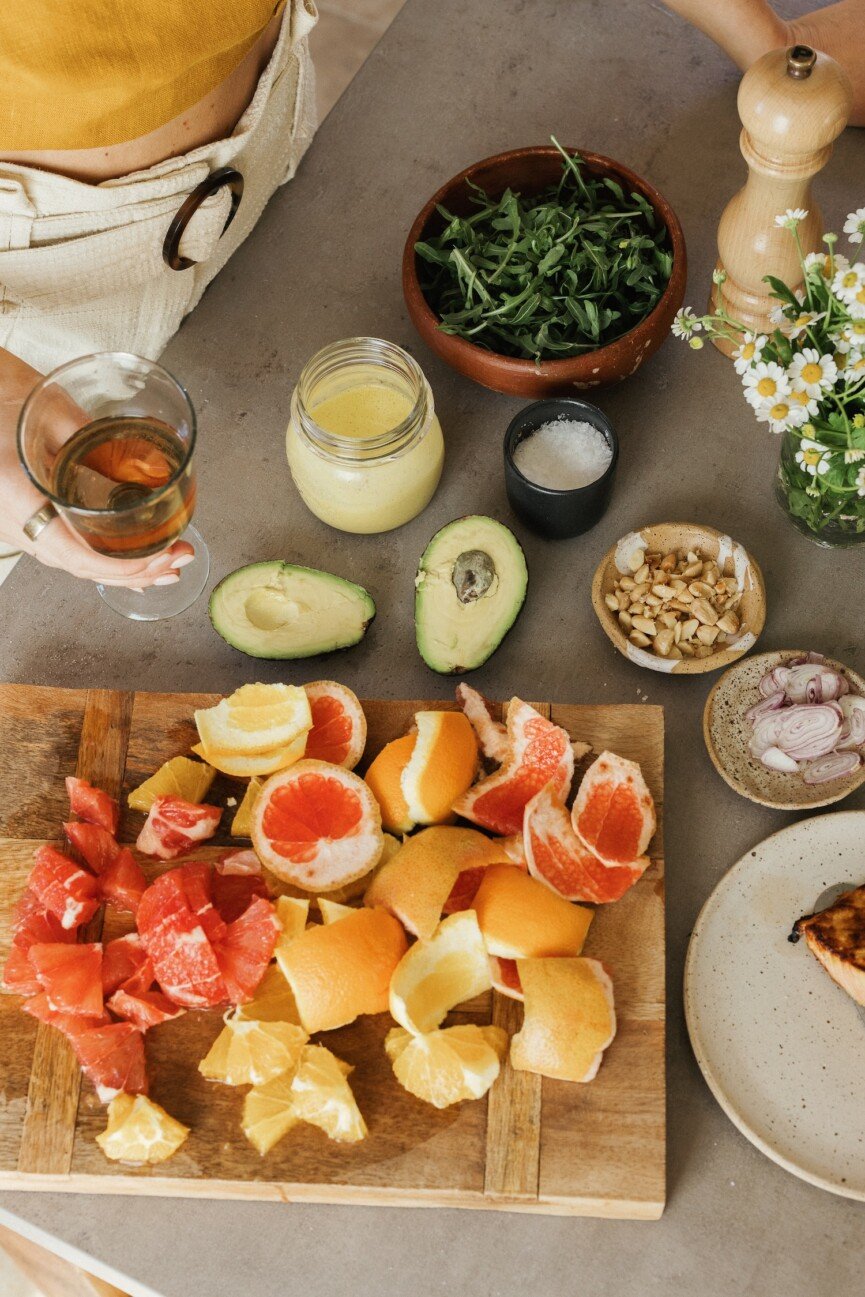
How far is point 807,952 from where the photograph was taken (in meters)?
1.27

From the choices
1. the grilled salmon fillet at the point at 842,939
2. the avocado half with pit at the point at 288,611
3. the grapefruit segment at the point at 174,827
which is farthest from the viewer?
the avocado half with pit at the point at 288,611

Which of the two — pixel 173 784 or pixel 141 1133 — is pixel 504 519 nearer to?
pixel 173 784

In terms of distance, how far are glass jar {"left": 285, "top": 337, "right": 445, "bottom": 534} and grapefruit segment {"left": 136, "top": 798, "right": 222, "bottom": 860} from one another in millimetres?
413

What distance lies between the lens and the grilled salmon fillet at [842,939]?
1182mm

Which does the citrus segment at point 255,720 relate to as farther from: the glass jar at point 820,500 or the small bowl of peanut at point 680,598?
the glass jar at point 820,500

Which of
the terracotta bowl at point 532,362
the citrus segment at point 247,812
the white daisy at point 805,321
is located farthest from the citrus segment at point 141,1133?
the white daisy at point 805,321

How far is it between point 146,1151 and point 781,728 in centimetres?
81

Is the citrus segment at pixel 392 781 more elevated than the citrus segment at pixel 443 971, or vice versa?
the citrus segment at pixel 392 781

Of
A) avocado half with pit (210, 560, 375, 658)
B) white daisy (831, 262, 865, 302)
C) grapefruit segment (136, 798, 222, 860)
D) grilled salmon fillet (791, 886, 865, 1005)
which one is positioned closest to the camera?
white daisy (831, 262, 865, 302)

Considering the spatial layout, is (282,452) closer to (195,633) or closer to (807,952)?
(195,633)

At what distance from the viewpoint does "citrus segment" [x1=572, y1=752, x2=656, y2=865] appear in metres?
1.27

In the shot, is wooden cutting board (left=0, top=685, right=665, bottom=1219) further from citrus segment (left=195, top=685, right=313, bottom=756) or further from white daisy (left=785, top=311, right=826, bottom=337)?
white daisy (left=785, top=311, right=826, bottom=337)

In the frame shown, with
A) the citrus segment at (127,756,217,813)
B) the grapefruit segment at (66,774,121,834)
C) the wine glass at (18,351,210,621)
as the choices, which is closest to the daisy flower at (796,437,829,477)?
the wine glass at (18,351,210,621)

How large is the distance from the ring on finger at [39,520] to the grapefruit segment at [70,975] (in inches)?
17.2
